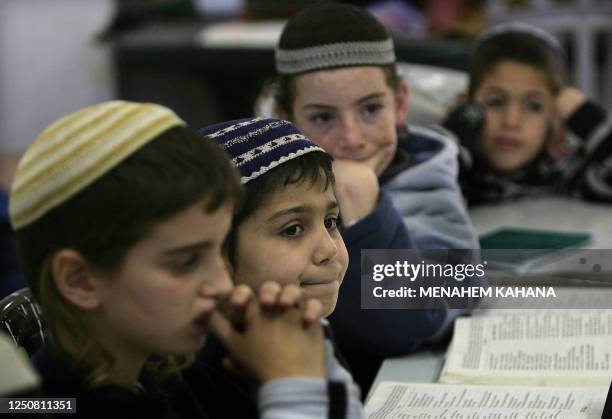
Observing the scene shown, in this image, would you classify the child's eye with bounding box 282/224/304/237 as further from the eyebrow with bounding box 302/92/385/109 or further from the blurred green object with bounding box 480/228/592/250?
the blurred green object with bounding box 480/228/592/250

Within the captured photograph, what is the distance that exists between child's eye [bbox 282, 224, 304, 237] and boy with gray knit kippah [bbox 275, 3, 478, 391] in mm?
167

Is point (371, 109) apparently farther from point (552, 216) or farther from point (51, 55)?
point (51, 55)

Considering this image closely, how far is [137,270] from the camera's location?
2.21 ft

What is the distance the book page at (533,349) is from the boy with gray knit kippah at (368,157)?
0.05 metres

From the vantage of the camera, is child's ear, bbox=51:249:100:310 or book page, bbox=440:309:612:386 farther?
book page, bbox=440:309:612:386

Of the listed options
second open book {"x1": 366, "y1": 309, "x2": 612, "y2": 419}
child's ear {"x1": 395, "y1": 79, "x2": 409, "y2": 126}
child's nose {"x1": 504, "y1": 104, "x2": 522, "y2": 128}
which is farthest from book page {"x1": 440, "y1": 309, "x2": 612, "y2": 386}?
child's nose {"x1": 504, "y1": 104, "x2": 522, "y2": 128}

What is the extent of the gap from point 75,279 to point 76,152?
0.09 m

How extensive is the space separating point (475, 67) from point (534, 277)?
0.94 meters

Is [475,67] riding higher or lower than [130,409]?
lower

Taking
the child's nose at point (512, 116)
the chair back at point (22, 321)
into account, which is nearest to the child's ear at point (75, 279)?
the chair back at point (22, 321)

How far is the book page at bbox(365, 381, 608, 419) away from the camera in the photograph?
3.25 feet

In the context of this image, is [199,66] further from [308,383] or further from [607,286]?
[308,383]

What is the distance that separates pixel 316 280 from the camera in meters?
0.93

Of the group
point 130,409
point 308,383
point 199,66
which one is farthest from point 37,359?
point 199,66
